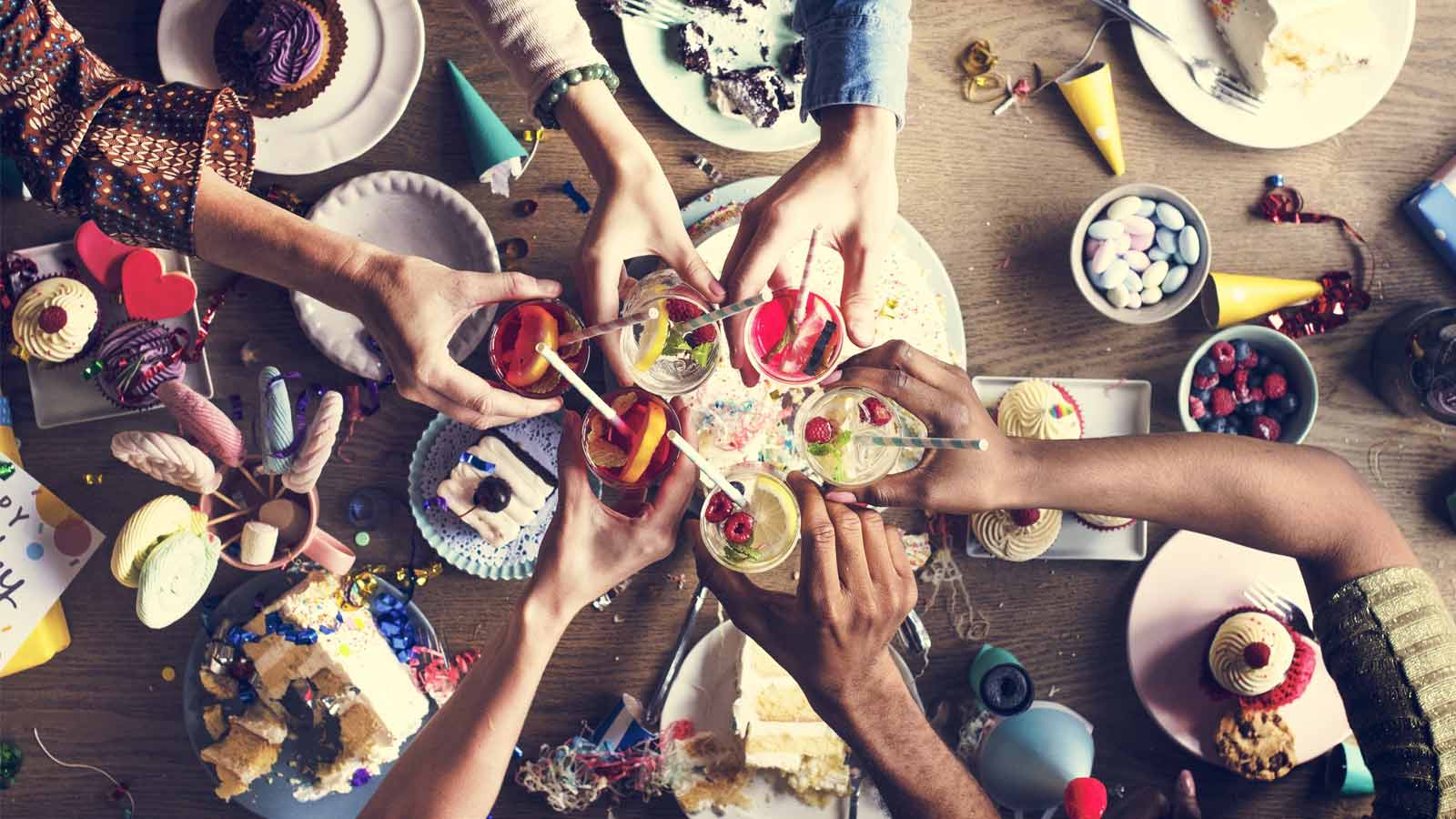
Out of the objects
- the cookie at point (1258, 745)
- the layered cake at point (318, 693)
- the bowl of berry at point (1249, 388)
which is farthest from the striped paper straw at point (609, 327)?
the cookie at point (1258, 745)

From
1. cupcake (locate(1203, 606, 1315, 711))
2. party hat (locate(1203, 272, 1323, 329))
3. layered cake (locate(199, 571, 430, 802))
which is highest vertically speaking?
party hat (locate(1203, 272, 1323, 329))

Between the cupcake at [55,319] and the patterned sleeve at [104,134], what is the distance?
0.38 metres

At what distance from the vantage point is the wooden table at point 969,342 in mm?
1904

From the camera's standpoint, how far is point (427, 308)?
1.50 meters

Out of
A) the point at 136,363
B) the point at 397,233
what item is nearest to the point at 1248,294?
the point at 397,233

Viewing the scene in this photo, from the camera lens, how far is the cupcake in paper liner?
1799mm

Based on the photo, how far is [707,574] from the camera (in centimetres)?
163

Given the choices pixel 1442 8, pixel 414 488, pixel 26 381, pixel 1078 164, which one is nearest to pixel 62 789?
pixel 26 381

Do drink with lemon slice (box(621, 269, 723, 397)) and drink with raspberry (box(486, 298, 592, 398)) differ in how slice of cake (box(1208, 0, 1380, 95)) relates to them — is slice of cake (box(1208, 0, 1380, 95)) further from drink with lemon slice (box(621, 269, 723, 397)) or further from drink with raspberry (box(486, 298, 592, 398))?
drink with raspberry (box(486, 298, 592, 398))

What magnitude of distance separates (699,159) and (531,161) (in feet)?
1.12

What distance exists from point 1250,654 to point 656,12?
66.2 inches

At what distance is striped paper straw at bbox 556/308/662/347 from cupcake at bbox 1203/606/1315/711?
4.22 feet

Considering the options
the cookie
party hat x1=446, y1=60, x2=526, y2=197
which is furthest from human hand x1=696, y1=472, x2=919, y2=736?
party hat x1=446, y1=60, x2=526, y2=197

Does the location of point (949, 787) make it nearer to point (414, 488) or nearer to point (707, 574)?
point (707, 574)
